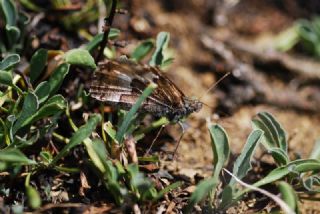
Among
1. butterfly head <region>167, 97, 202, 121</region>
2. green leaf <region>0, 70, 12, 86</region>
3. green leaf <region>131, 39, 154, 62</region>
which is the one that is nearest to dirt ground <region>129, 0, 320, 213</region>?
butterfly head <region>167, 97, 202, 121</region>

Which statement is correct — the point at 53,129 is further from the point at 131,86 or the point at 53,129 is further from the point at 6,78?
the point at 131,86

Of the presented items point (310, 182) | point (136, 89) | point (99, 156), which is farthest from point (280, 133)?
point (99, 156)

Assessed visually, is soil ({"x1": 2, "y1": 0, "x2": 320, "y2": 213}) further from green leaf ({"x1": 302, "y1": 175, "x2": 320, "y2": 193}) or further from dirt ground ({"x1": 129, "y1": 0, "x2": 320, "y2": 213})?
green leaf ({"x1": 302, "y1": 175, "x2": 320, "y2": 193})

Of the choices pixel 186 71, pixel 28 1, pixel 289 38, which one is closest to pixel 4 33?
pixel 28 1

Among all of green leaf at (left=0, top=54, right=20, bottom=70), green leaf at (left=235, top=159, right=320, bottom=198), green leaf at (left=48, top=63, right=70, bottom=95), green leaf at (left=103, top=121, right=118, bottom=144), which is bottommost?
green leaf at (left=235, top=159, right=320, bottom=198)

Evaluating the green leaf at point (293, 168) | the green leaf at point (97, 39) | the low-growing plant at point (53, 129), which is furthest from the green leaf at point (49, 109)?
the green leaf at point (293, 168)

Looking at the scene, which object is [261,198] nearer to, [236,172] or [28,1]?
[236,172]
